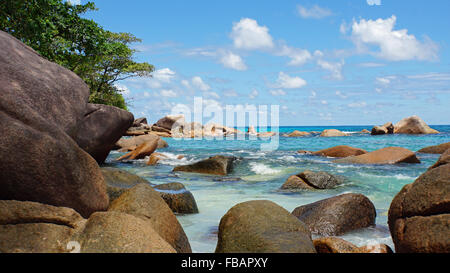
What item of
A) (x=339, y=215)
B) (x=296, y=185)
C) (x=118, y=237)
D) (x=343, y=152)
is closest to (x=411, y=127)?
(x=343, y=152)

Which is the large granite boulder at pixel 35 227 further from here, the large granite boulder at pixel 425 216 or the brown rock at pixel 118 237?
the large granite boulder at pixel 425 216

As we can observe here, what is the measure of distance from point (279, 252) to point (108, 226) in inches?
65.1

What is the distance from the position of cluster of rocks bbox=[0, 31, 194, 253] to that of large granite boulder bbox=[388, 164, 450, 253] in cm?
239

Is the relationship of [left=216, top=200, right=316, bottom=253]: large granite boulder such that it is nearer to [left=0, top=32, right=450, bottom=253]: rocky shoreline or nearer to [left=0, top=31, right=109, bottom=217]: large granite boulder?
[left=0, top=32, right=450, bottom=253]: rocky shoreline

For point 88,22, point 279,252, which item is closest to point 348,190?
point 279,252

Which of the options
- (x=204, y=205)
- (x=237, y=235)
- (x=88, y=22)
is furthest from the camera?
(x=88, y=22)

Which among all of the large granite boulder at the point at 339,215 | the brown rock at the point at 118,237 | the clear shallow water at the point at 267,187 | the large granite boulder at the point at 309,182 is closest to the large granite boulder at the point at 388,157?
the clear shallow water at the point at 267,187

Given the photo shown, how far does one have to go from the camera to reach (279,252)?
12.1ft

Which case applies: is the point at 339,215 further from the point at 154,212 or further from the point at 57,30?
the point at 57,30

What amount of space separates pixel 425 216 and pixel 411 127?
4351cm

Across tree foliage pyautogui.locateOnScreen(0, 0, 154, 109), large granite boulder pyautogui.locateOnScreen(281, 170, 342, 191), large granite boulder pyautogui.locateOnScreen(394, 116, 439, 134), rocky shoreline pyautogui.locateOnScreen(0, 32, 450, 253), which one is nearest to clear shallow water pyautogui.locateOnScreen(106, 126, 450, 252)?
large granite boulder pyautogui.locateOnScreen(281, 170, 342, 191)

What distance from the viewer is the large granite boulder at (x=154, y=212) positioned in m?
4.18
